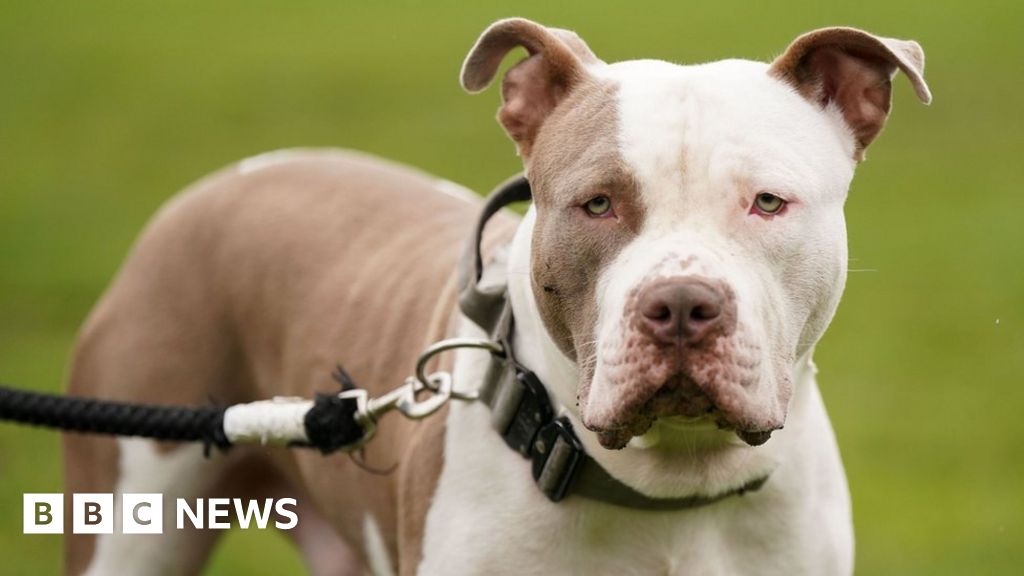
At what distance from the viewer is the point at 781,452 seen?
380 centimetres

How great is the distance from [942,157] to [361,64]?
8.28m

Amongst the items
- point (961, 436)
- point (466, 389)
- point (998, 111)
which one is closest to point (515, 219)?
point (466, 389)

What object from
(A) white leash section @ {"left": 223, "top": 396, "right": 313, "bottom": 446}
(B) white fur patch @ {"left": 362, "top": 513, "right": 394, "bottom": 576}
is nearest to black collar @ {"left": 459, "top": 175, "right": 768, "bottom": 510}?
(A) white leash section @ {"left": 223, "top": 396, "right": 313, "bottom": 446}

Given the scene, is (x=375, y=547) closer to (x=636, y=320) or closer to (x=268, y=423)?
(x=268, y=423)

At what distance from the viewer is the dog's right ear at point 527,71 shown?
380 cm

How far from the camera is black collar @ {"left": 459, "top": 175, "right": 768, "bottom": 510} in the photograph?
3.72m

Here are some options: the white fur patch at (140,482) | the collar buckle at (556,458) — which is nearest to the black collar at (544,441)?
the collar buckle at (556,458)

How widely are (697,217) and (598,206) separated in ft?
0.73

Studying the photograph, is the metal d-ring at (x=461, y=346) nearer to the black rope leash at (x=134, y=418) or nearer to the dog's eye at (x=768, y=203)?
the black rope leash at (x=134, y=418)

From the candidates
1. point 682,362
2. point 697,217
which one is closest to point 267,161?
point 697,217

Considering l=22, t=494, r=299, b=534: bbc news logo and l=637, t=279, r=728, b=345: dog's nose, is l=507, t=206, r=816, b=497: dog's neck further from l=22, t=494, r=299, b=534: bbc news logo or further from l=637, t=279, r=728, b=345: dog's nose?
l=22, t=494, r=299, b=534: bbc news logo

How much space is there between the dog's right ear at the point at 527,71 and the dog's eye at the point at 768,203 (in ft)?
1.83

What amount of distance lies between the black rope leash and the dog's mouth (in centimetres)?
97

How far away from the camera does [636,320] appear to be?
10.6ft
